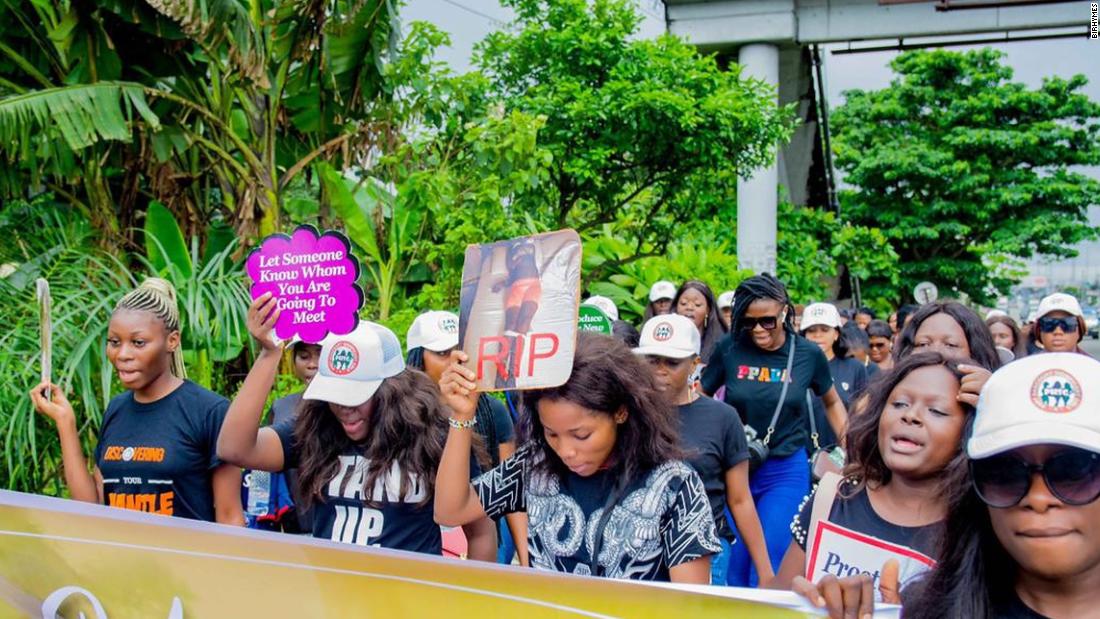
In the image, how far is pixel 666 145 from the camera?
41.4ft

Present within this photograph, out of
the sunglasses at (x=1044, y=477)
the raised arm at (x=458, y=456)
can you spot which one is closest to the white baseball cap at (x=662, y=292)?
the raised arm at (x=458, y=456)

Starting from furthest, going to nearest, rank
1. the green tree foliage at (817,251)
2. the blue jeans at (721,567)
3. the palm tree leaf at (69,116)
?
the green tree foliage at (817,251)
the palm tree leaf at (69,116)
the blue jeans at (721,567)

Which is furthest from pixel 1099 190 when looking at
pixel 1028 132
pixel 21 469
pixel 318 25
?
pixel 21 469

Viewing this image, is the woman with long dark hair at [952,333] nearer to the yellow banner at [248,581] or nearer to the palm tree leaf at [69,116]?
the yellow banner at [248,581]

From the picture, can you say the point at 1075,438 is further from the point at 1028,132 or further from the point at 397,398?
the point at 1028,132

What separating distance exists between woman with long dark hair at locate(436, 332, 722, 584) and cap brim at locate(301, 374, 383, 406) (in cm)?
59

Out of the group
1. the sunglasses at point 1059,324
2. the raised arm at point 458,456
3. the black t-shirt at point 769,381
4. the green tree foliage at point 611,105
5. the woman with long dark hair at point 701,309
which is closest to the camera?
the raised arm at point 458,456

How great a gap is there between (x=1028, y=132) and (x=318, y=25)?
25552mm

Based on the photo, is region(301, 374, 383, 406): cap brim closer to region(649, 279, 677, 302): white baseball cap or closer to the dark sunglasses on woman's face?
the dark sunglasses on woman's face

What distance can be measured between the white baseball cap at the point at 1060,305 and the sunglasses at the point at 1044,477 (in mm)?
5996

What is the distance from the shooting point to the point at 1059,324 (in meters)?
7.12

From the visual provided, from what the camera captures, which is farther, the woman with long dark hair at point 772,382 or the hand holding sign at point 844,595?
the woman with long dark hair at point 772,382

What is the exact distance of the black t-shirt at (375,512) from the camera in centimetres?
341

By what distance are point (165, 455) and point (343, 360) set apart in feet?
2.33
